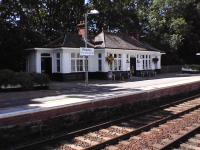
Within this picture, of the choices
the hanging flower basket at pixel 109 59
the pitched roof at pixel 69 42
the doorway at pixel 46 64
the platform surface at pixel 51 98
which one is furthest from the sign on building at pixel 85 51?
the hanging flower basket at pixel 109 59

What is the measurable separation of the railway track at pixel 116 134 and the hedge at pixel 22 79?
9.68 metres

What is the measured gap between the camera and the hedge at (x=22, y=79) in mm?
22906

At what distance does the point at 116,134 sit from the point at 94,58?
2448cm

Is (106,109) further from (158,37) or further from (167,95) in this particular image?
(158,37)

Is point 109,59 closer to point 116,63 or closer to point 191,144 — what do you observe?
point 116,63

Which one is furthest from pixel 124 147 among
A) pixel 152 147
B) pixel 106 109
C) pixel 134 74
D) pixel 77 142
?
pixel 134 74

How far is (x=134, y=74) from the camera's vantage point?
136 ft

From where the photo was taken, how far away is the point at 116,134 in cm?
1219

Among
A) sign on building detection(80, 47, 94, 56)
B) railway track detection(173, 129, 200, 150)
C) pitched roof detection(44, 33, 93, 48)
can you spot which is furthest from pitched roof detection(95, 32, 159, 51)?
railway track detection(173, 129, 200, 150)

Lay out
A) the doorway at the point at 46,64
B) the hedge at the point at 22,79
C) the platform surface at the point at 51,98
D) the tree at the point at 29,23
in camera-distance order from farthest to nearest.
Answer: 1. the doorway at the point at 46,64
2. the tree at the point at 29,23
3. the hedge at the point at 22,79
4. the platform surface at the point at 51,98

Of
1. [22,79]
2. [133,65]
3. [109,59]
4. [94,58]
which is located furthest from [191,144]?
[133,65]

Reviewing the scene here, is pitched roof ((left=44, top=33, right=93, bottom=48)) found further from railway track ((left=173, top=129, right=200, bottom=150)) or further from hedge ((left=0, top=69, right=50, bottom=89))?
railway track ((left=173, top=129, right=200, bottom=150))

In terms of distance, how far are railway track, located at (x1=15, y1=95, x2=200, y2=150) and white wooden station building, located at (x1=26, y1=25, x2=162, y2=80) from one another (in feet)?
51.0

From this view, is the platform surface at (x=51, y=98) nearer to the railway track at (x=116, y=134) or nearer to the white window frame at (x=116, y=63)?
the railway track at (x=116, y=134)
